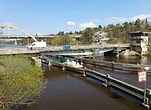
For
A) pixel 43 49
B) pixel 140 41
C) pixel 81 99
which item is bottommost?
pixel 81 99

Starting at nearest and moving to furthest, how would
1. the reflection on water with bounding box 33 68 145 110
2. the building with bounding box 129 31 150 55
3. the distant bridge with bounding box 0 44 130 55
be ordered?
the reflection on water with bounding box 33 68 145 110
the distant bridge with bounding box 0 44 130 55
the building with bounding box 129 31 150 55

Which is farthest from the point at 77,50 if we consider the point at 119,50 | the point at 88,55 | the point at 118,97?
the point at 118,97

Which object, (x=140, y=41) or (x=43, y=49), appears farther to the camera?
(x=140, y=41)

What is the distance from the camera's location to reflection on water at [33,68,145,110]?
17828 mm

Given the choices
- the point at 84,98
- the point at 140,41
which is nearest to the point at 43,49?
the point at 84,98

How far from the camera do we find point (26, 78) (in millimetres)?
16453

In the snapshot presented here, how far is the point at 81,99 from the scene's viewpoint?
66.4 ft

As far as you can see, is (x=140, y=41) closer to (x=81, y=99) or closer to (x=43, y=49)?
(x=43, y=49)

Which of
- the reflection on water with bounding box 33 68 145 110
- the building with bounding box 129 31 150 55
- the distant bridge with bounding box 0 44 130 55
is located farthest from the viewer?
the building with bounding box 129 31 150 55

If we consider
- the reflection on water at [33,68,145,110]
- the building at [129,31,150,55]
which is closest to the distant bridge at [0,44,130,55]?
the building at [129,31,150,55]

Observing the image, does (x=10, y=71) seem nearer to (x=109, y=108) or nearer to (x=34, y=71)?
(x=34, y=71)

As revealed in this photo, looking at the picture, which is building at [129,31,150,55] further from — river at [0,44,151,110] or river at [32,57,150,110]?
river at [32,57,150,110]

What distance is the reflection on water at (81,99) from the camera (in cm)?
1783

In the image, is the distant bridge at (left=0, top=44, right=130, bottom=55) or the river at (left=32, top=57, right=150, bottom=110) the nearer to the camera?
the river at (left=32, top=57, right=150, bottom=110)
